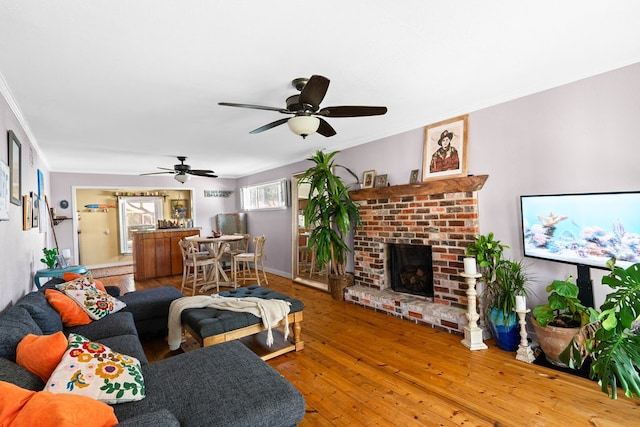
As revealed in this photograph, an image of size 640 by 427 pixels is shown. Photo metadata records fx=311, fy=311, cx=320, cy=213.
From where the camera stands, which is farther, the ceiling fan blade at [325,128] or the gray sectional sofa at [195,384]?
the ceiling fan blade at [325,128]

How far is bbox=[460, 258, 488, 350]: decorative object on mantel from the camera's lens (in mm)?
2770

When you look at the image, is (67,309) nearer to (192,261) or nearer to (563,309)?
(192,261)

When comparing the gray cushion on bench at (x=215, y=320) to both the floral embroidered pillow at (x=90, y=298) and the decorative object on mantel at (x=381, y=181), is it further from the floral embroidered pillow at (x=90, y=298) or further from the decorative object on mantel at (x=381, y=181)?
the decorative object on mantel at (x=381, y=181)

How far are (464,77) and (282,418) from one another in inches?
104

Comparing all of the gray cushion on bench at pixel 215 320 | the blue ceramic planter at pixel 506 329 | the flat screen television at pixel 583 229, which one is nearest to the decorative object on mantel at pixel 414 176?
the flat screen television at pixel 583 229

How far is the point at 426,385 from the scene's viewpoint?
220cm

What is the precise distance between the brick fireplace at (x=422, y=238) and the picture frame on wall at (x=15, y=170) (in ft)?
11.5

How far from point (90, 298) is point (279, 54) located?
2.52 meters

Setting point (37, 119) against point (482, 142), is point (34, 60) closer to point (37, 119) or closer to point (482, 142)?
point (37, 119)

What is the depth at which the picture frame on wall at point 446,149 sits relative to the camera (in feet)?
10.6

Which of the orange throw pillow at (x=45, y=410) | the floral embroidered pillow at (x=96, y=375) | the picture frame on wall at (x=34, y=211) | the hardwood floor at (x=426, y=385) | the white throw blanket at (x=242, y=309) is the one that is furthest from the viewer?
the picture frame on wall at (x=34, y=211)

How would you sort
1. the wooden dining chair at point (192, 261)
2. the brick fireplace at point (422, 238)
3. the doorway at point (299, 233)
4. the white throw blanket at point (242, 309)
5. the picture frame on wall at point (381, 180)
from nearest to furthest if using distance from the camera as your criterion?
Result: the white throw blanket at point (242, 309) < the brick fireplace at point (422, 238) < the picture frame on wall at point (381, 180) < the wooden dining chair at point (192, 261) < the doorway at point (299, 233)

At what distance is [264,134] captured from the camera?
4059 mm

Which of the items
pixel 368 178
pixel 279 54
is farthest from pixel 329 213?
pixel 279 54
